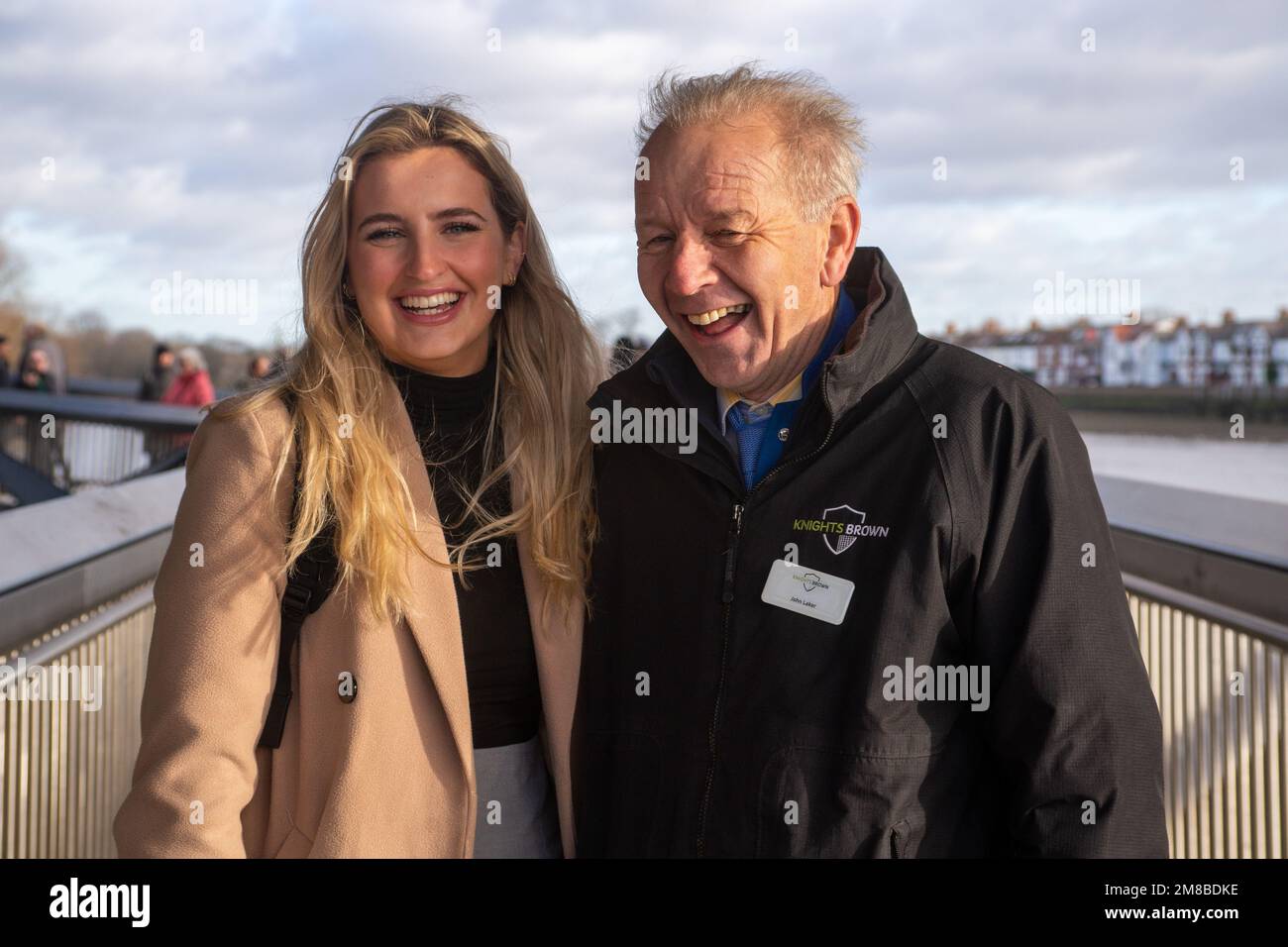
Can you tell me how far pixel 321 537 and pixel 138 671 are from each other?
1.77 meters

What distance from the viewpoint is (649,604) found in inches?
105

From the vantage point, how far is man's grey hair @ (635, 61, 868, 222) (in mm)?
2609

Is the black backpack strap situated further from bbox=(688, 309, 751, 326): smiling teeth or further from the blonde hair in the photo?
bbox=(688, 309, 751, 326): smiling teeth

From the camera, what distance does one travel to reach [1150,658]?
3650 millimetres

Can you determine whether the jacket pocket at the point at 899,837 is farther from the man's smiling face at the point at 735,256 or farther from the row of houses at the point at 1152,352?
the row of houses at the point at 1152,352

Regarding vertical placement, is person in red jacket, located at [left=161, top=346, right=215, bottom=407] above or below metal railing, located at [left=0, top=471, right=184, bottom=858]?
above

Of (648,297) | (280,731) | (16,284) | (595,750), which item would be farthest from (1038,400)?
(16,284)

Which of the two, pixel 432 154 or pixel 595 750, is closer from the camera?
pixel 595 750

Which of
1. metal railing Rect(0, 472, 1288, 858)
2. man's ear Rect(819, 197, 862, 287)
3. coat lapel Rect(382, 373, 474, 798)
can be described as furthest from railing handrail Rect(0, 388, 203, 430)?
man's ear Rect(819, 197, 862, 287)

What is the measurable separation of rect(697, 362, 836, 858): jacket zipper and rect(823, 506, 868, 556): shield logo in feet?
0.40

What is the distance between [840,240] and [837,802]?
118 centimetres

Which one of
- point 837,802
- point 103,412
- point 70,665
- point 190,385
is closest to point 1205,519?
point 837,802
